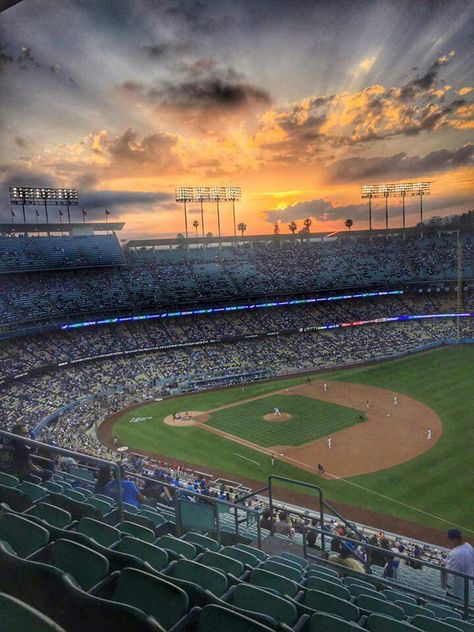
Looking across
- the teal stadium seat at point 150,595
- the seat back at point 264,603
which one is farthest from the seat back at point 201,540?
the teal stadium seat at point 150,595

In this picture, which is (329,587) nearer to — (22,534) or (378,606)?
(378,606)

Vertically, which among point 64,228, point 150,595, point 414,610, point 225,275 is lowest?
point 414,610

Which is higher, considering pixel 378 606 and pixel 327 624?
pixel 327 624

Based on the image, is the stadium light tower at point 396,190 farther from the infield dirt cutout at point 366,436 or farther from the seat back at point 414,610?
the seat back at point 414,610

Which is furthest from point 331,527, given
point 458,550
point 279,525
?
point 458,550

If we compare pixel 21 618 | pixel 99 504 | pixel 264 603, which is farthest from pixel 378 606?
pixel 21 618

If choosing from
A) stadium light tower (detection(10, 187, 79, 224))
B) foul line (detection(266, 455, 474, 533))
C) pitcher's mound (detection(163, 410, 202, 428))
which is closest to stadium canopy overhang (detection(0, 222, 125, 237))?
stadium light tower (detection(10, 187, 79, 224))

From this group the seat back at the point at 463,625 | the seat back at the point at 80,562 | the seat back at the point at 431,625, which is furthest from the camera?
the seat back at the point at 463,625
